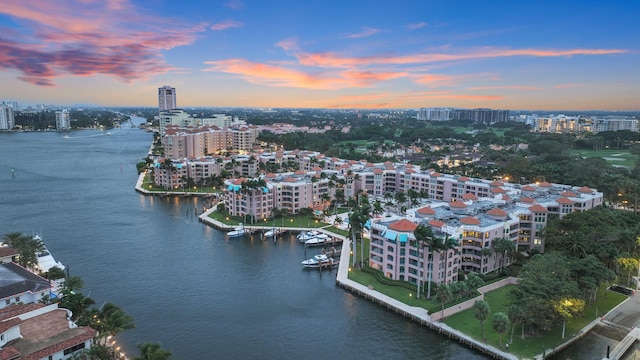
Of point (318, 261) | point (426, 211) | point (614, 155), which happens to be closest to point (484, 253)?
point (426, 211)

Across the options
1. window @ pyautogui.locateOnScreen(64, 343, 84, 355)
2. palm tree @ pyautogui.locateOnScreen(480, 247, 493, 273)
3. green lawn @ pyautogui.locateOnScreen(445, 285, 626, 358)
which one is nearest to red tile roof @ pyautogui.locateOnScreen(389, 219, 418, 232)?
palm tree @ pyautogui.locateOnScreen(480, 247, 493, 273)

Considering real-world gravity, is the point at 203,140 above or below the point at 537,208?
above

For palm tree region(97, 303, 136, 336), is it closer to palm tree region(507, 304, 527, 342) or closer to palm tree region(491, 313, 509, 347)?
palm tree region(491, 313, 509, 347)

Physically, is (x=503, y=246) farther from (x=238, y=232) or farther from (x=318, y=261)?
(x=238, y=232)

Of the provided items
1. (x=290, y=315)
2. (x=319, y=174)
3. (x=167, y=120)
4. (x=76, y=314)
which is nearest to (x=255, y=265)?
(x=290, y=315)

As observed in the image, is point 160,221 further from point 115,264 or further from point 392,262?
point 392,262

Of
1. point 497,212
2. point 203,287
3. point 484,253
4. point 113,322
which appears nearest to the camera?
point 113,322

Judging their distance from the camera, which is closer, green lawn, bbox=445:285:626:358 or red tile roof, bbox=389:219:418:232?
green lawn, bbox=445:285:626:358
